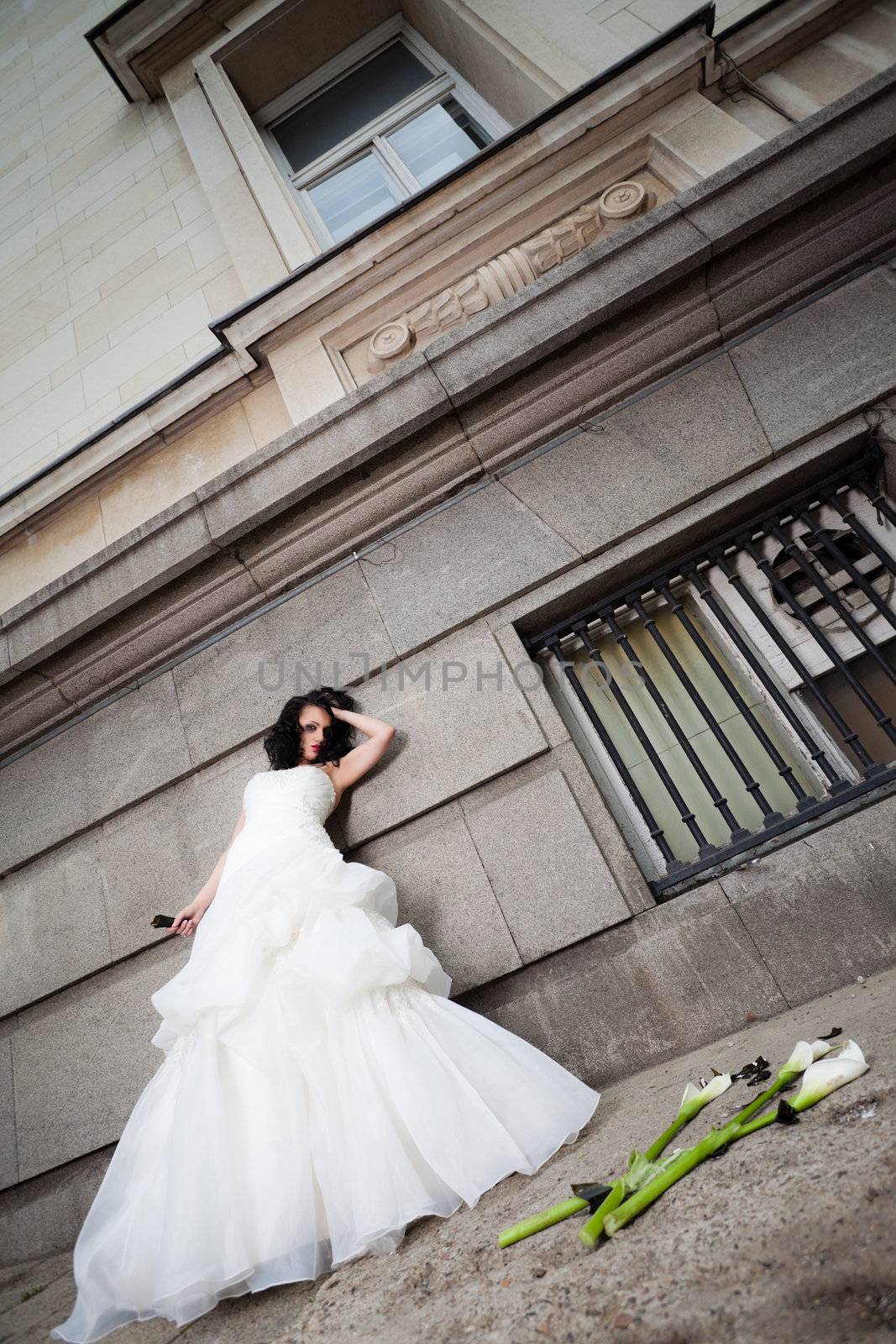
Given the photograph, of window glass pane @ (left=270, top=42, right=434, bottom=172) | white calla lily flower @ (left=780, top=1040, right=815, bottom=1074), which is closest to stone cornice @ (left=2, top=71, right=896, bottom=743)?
white calla lily flower @ (left=780, top=1040, right=815, bottom=1074)

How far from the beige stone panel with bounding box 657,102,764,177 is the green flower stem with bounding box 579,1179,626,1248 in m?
4.61

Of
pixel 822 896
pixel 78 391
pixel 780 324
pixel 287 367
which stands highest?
pixel 78 391

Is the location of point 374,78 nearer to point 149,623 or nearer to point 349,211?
point 349,211

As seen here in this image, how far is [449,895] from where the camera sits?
9.75 feet

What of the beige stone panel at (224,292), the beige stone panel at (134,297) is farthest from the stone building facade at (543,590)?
the beige stone panel at (134,297)

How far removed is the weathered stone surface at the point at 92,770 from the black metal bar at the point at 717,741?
2410 millimetres

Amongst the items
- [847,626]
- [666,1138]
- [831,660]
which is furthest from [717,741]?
[666,1138]

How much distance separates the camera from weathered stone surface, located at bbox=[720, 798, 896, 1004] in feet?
8.30

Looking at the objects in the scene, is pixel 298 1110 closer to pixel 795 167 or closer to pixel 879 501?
pixel 879 501

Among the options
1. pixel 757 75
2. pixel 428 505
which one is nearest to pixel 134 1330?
pixel 428 505

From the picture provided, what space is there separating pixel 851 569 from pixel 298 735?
8.74 ft

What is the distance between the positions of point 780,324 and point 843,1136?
3.52 meters

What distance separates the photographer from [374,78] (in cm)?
633

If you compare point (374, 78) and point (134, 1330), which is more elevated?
point (374, 78)
